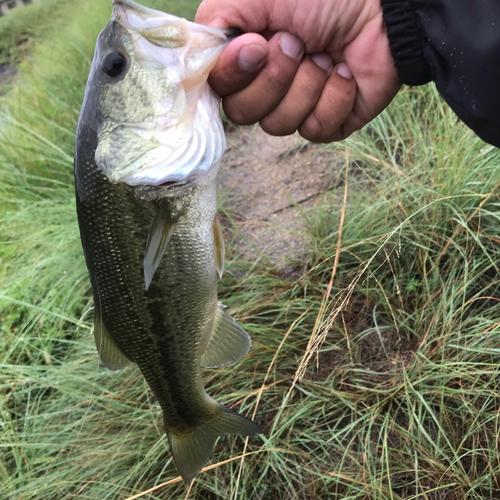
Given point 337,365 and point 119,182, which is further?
point 337,365

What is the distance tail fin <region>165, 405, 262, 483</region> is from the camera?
173cm

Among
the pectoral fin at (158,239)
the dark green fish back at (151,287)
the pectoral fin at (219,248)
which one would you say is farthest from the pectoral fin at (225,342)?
the pectoral fin at (158,239)

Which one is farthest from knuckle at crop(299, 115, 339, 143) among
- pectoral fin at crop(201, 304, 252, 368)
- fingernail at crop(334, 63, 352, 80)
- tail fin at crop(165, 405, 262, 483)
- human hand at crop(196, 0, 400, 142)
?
tail fin at crop(165, 405, 262, 483)

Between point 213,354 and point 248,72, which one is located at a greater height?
point 248,72

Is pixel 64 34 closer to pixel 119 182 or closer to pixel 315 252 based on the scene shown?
pixel 315 252

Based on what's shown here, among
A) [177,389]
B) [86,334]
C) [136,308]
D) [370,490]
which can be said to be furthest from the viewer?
[86,334]

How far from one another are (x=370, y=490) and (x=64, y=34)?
634cm

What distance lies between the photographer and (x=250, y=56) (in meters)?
1.31

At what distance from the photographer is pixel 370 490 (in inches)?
73.6

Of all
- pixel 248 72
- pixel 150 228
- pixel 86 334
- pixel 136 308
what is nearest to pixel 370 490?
pixel 136 308

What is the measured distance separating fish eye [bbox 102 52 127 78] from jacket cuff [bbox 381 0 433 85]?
908mm

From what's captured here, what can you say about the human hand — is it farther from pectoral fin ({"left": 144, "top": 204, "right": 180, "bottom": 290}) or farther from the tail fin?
the tail fin

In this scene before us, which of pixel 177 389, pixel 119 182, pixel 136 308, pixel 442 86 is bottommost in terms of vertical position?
pixel 177 389

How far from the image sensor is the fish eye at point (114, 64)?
1.29m
